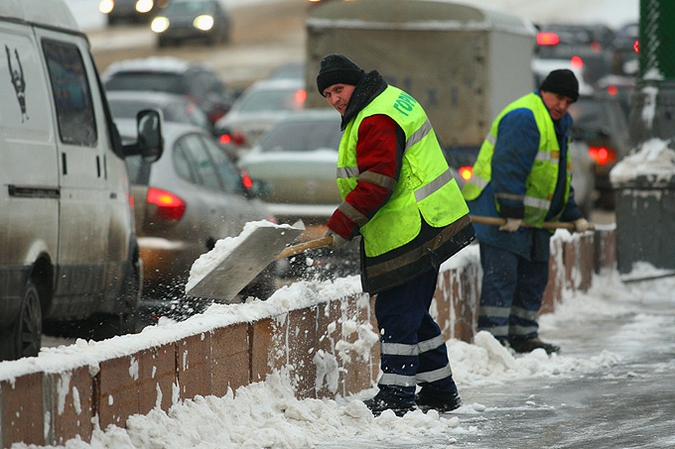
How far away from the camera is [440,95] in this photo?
1631 centimetres

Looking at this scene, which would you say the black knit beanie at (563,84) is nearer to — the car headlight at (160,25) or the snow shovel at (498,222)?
the snow shovel at (498,222)

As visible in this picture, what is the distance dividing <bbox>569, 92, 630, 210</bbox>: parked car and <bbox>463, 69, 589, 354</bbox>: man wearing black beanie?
11810 millimetres

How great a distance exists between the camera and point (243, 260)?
19.9 ft

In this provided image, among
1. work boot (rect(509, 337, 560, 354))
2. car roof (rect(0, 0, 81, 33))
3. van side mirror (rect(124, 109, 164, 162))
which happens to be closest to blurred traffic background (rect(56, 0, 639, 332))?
van side mirror (rect(124, 109, 164, 162))

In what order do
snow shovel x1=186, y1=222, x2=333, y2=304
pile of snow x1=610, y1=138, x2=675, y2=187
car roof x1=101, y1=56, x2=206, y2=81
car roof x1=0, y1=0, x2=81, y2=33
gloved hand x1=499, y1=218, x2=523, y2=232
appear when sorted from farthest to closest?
car roof x1=101, y1=56, x2=206, y2=81
pile of snow x1=610, y1=138, x2=675, y2=187
gloved hand x1=499, y1=218, x2=523, y2=232
car roof x1=0, y1=0, x2=81, y2=33
snow shovel x1=186, y1=222, x2=333, y2=304

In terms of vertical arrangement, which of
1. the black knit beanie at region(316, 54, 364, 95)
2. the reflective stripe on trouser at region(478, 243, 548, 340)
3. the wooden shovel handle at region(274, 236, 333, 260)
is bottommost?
the reflective stripe on trouser at region(478, 243, 548, 340)

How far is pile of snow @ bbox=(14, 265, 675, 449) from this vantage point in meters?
5.14

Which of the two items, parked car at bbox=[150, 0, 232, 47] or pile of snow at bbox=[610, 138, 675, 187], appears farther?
parked car at bbox=[150, 0, 232, 47]

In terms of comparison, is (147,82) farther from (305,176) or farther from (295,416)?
(295,416)

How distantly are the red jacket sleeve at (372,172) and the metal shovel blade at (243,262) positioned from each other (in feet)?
0.76

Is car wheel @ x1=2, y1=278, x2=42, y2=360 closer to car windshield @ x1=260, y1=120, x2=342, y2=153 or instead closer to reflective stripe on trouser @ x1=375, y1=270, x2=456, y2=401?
reflective stripe on trouser @ x1=375, y1=270, x2=456, y2=401

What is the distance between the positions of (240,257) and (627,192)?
635cm

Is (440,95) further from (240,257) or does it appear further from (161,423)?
(161,423)

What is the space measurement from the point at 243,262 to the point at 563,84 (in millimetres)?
3080
